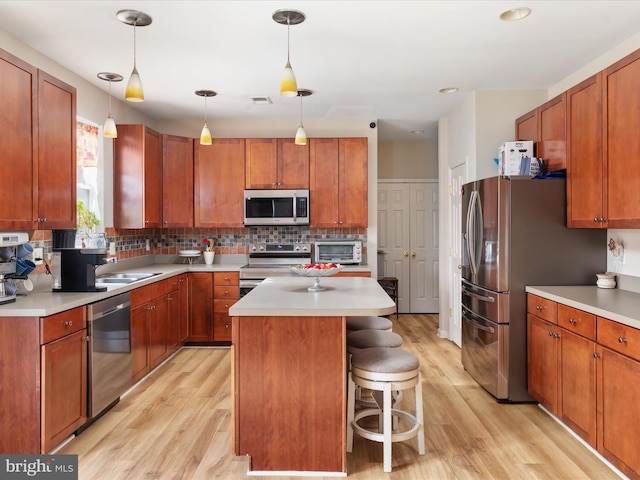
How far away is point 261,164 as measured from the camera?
5.16 m

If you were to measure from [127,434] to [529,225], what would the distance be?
306 cm

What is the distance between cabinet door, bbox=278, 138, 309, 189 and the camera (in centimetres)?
514

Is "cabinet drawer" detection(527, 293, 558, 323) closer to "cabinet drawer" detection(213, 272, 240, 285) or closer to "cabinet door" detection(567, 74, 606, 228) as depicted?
"cabinet door" detection(567, 74, 606, 228)

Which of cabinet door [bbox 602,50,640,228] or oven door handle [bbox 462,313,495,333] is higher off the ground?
cabinet door [bbox 602,50,640,228]

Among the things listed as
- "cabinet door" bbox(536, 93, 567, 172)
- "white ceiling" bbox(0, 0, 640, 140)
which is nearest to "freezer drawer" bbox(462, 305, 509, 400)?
"cabinet door" bbox(536, 93, 567, 172)

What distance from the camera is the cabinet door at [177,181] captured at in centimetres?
509

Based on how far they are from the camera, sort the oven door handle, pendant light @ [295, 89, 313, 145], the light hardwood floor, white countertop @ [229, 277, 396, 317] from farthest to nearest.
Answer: pendant light @ [295, 89, 313, 145], the oven door handle, the light hardwood floor, white countertop @ [229, 277, 396, 317]

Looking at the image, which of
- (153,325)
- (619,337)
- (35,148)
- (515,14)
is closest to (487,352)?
(619,337)

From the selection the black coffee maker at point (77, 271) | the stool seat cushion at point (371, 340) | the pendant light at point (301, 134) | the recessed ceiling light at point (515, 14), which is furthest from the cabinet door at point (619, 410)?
the black coffee maker at point (77, 271)

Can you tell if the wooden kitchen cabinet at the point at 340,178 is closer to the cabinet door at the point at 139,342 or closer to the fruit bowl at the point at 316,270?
the cabinet door at the point at 139,342

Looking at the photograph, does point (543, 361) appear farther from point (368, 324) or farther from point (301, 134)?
point (301, 134)

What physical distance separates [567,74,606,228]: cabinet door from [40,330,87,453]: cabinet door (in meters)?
3.35

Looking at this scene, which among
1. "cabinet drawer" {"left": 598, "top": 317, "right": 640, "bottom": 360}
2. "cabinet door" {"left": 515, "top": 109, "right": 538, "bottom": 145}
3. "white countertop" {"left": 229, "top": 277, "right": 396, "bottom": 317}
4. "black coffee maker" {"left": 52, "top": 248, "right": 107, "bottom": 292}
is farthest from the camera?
"cabinet door" {"left": 515, "top": 109, "right": 538, "bottom": 145}

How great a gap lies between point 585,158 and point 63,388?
141 inches
